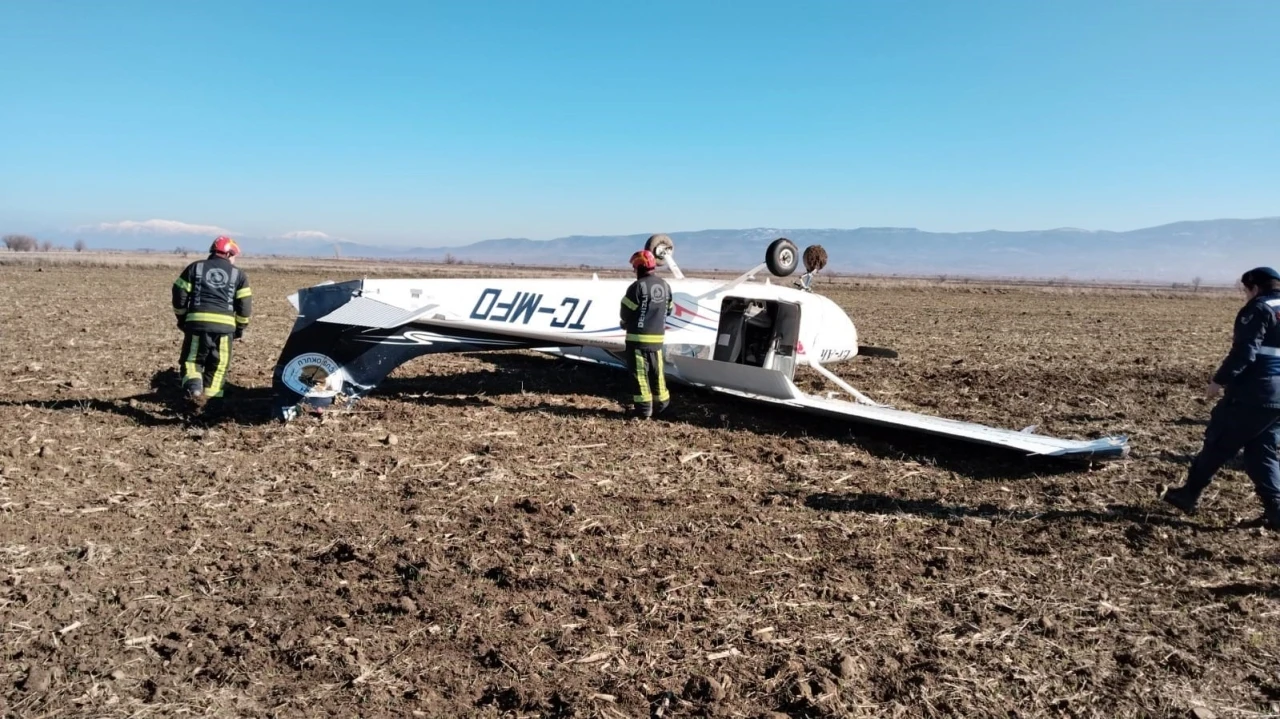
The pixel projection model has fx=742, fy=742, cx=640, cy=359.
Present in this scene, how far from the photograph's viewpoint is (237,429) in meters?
8.06

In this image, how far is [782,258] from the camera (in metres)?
10.2

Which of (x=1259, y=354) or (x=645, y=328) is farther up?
(x=1259, y=354)

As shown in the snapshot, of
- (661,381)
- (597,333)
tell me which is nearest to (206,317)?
(597,333)

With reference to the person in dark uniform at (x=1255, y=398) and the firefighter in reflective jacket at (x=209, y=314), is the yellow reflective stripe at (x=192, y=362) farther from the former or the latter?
the person in dark uniform at (x=1255, y=398)

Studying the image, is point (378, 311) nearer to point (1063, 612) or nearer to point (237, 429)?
point (237, 429)

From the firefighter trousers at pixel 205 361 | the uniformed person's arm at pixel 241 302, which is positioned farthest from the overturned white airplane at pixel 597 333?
the firefighter trousers at pixel 205 361

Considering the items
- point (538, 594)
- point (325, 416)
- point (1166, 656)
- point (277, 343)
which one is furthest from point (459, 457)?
point (277, 343)

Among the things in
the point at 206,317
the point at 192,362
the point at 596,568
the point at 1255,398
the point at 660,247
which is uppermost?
the point at 660,247

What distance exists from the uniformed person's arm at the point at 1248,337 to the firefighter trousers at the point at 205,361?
31.1 ft

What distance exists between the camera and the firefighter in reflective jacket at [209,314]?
8.16m

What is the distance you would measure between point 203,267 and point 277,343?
6940mm

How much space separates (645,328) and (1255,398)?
5.80m

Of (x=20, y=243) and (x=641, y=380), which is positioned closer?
(x=641, y=380)

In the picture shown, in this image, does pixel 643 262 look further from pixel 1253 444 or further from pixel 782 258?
pixel 1253 444
